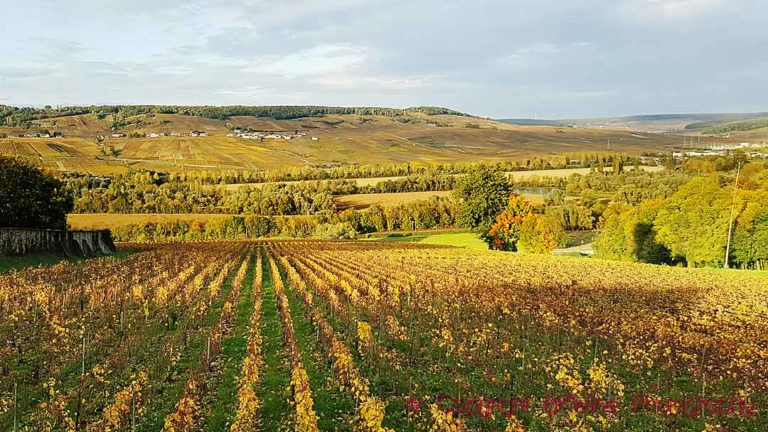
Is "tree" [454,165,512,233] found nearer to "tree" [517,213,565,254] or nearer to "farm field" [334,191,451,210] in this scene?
"tree" [517,213,565,254]

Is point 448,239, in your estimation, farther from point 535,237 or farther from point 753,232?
point 753,232

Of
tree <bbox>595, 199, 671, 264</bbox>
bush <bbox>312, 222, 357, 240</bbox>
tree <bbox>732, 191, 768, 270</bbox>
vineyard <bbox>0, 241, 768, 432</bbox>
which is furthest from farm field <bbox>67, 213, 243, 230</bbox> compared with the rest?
tree <bbox>732, 191, 768, 270</bbox>

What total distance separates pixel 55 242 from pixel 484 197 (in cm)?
4829

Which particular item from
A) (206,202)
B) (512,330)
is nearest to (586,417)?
(512,330)

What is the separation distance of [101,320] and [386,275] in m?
19.4

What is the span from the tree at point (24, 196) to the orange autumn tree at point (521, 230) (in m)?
49.0

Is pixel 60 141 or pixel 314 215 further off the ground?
pixel 60 141

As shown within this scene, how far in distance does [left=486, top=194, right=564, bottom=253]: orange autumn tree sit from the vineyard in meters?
38.0

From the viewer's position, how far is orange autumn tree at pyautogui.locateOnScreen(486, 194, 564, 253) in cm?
6869

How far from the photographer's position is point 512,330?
64.3 ft

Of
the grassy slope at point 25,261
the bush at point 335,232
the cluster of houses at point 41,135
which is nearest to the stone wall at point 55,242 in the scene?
the grassy slope at point 25,261

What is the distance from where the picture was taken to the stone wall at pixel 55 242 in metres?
36.5

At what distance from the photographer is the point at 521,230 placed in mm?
69312

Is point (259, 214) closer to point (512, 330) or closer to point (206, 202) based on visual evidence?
point (206, 202)
